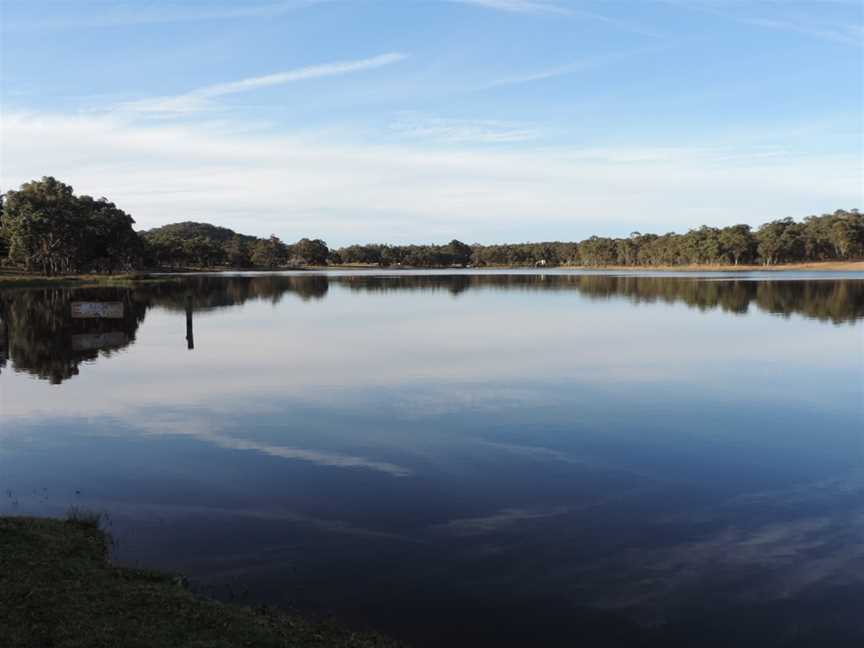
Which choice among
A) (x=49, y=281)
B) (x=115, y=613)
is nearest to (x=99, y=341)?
(x=115, y=613)

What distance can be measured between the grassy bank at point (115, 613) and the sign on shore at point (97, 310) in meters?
53.7

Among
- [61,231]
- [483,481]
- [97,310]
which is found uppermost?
[61,231]

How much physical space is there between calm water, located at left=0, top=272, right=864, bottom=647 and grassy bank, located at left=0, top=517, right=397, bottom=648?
1015 mm

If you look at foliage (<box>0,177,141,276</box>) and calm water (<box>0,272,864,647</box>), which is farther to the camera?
foliage (<box>0,177,141,276</box>)

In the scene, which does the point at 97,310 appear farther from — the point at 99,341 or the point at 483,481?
the point at 483,481

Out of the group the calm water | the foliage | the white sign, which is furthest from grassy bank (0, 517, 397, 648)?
the foliage

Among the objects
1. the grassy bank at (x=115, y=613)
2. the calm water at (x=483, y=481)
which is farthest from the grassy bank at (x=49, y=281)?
the grassy bank at (x=115, y=613)

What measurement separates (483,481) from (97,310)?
53.9 metres

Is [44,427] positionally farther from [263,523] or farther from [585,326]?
[585,326]

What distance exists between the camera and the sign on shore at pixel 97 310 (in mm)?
59812

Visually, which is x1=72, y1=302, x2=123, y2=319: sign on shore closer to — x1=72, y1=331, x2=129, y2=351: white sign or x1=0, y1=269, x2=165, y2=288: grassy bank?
x1=72, y1=331, x2=129, y2=351: white sign

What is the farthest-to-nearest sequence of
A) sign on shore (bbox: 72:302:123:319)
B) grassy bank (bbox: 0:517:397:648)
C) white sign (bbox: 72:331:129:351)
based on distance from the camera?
sign on shore (bbox: 72:302:123:319) → white sign (bbox: 72:331:129:351) → grassy bank (bbox: 0:517:397:648)

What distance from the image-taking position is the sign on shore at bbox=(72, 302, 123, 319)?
59812 mm

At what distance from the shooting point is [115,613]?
949 cm
